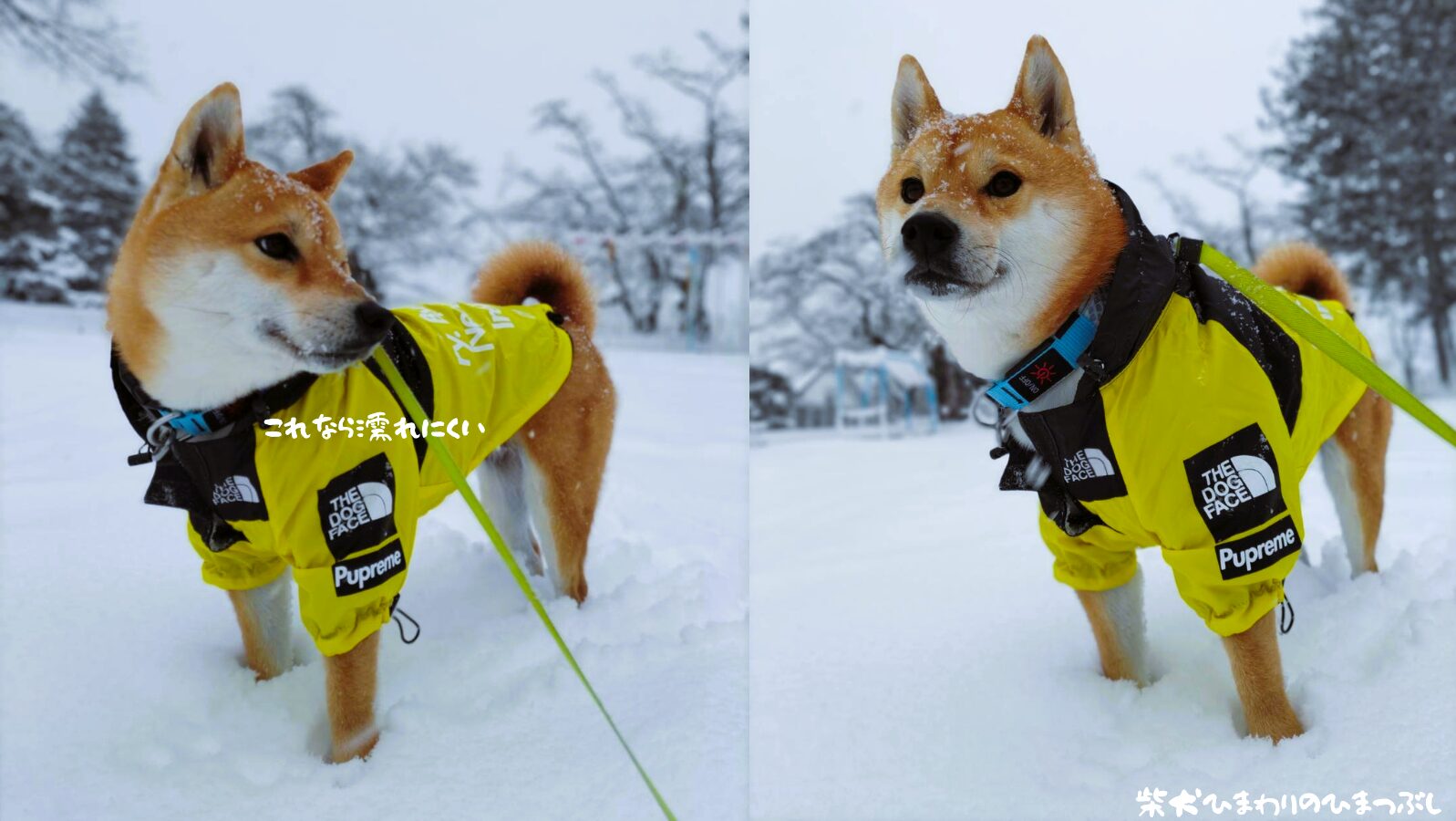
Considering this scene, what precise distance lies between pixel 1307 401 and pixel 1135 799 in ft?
1.87

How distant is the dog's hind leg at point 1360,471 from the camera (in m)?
1.32

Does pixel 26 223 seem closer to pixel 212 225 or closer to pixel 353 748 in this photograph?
pixel 212 225

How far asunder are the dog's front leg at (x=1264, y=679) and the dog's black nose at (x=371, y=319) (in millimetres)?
1089

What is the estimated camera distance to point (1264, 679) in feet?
3.21

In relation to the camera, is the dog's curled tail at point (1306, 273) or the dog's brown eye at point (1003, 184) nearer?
the dog's brown eye at point (1003, 184)

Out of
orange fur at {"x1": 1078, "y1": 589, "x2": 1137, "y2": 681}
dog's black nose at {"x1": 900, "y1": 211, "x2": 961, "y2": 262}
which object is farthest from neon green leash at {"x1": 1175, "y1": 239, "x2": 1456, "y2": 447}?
orange fur at {"x1": 1078, "y1": 589, "x2": 1137, "y2": 681}

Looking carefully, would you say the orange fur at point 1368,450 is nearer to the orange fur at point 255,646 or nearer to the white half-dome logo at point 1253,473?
the white half-dome logo at point 1253,473

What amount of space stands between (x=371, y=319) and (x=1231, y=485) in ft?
3.30

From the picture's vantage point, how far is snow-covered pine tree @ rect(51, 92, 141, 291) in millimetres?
2176

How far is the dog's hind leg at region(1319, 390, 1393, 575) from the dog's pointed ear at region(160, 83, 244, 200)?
1670mm

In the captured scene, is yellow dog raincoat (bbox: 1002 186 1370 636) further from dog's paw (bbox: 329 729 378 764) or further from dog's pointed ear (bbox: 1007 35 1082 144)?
dog's paw (bbox: 329 729 378 764)

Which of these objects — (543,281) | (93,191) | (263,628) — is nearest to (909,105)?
(543,281)

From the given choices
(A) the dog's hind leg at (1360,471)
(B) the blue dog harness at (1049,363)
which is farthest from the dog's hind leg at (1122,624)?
(A) the dog's hind leg at (1360,471)

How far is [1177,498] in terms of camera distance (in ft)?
3.03
